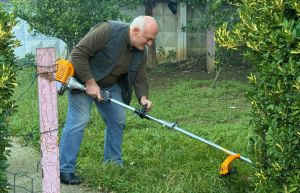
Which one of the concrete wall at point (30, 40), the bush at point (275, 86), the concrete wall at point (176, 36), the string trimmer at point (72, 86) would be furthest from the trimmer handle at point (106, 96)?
the concrete wall at point (30, 40)

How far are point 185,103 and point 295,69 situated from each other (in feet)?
19.9

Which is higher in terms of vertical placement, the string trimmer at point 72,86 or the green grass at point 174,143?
the string trimmer at point 72,86

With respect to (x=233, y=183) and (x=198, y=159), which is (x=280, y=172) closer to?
(x=233, y=183)

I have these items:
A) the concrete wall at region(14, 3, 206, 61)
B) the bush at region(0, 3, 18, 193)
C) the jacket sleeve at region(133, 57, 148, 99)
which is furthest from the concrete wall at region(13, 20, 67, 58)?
the bush at region(0, 3, 18, 193)

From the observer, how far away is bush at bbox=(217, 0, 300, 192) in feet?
10.9

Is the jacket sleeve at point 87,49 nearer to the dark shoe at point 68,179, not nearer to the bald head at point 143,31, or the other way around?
the bald head at point 143,31

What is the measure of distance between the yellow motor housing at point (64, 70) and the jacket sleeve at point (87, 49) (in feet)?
0.86

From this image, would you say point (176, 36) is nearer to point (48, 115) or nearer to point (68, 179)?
point (68, 179)

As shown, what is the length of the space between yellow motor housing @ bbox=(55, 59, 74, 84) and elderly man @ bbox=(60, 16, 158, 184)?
30 cm

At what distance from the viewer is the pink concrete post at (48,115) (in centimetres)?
378

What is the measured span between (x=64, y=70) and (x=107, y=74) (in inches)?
26.5

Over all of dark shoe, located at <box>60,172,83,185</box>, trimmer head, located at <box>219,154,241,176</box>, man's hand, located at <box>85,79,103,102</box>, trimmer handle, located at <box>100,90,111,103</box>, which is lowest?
dark shoe, located at <box>60,172,83,185</box>

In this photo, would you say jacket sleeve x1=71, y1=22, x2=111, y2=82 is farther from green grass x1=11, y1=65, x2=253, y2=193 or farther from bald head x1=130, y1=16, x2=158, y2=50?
green grass x1=11, y1=65, x2=253, y2=193

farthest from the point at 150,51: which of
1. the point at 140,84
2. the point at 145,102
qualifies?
the point at 145,102
